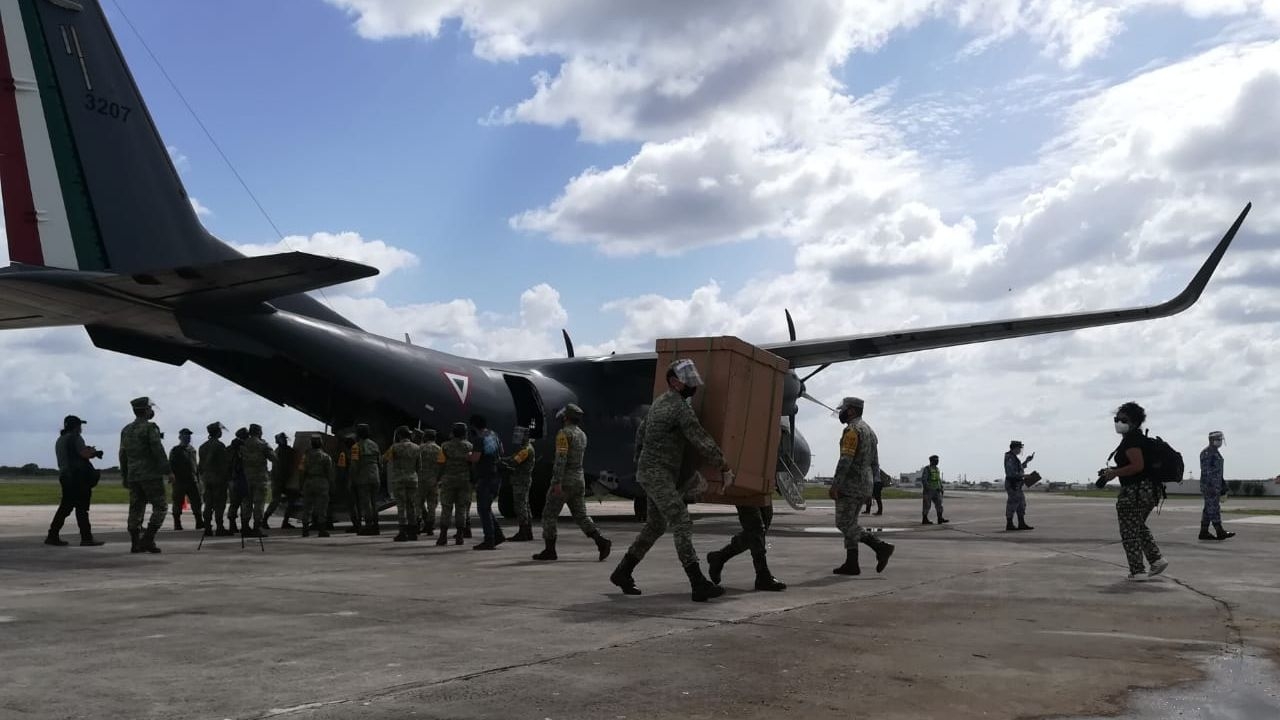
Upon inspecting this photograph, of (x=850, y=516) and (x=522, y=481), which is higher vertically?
(x=522, y=481)

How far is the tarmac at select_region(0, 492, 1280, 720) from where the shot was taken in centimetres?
463

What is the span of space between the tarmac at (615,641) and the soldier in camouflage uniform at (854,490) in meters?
0.35

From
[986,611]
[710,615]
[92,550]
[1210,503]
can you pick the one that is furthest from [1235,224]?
[92,550]

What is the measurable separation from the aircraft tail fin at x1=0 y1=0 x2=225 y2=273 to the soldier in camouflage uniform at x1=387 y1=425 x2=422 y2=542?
4414mm

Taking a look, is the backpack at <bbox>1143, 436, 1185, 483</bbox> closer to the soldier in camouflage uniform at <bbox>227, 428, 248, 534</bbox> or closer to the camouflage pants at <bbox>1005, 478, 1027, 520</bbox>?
the camouflage pants at <bbox>1005, 478, 1027, 520</bbox>

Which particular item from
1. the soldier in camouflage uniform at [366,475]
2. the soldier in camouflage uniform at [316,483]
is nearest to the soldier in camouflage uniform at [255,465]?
the soldier in camouflage uniform at [316,483]

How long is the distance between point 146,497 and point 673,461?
794cm

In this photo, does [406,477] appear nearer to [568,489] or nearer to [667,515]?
[568,489]

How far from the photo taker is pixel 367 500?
1692 cm

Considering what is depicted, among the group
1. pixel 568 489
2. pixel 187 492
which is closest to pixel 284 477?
pixel 187 492

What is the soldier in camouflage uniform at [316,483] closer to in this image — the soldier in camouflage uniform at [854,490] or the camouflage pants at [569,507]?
the camouflage pants at [569,507]

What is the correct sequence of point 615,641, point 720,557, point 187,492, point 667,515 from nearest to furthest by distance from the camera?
point 615,641 < point 667,515 < point 720,557 < point 187,492

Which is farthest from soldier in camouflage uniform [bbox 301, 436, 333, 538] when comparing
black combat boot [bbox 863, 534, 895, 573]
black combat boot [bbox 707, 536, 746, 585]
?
black combat boot [bbox 863, 534, 895, 573]

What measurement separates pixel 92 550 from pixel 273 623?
773cm
